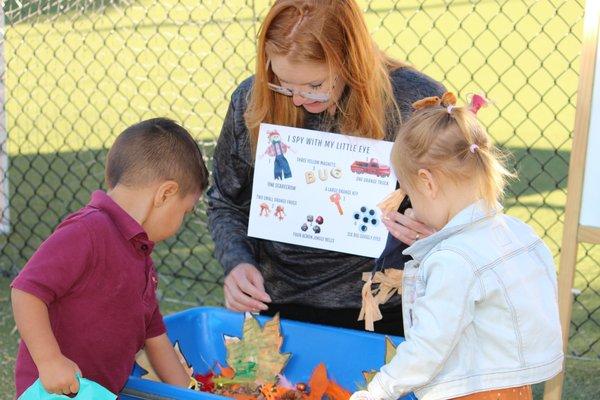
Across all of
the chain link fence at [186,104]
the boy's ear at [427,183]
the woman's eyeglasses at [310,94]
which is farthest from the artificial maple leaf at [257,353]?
the chain link fence at [186,104]

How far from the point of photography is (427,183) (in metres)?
2.16

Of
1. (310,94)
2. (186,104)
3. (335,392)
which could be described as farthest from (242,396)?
(186,104)

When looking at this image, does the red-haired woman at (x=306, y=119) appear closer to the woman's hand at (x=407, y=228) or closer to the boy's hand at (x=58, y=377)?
the woman's hand at (x=407, y=228)

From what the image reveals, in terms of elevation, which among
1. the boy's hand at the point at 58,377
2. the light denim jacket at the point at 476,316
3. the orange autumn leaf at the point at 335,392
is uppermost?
the light denim jacket at the point at 476,316

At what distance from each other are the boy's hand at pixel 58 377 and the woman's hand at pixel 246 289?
65 centimetres

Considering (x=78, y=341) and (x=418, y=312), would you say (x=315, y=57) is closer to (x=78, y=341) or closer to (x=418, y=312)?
(x=418, y=312)

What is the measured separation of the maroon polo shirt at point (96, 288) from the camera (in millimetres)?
2234

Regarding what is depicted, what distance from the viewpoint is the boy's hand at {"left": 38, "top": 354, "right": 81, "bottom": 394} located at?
219 centimetres

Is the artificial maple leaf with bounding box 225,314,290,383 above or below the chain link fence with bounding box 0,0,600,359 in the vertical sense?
above

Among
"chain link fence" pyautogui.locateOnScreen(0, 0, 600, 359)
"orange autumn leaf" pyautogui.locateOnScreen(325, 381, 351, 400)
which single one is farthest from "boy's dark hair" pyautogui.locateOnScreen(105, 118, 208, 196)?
"chain link fence" pyautogui.locateOnScreen(0, 0, 600, 359)

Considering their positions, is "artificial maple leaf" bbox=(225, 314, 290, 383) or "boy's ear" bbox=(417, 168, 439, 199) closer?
"boy's ear" bbox=(417, 168, 439, 199)

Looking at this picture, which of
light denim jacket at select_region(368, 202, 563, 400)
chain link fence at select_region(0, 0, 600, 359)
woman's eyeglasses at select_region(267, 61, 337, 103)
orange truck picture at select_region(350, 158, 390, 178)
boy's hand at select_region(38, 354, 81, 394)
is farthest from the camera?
chain link fence at select_region(0, 0, 600, 359)

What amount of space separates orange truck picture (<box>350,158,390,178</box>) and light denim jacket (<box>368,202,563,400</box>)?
0.46 metres

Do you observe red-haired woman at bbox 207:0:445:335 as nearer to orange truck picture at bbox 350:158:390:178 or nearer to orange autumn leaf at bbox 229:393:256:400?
orange truck picture at bbox 350:158:390:178
